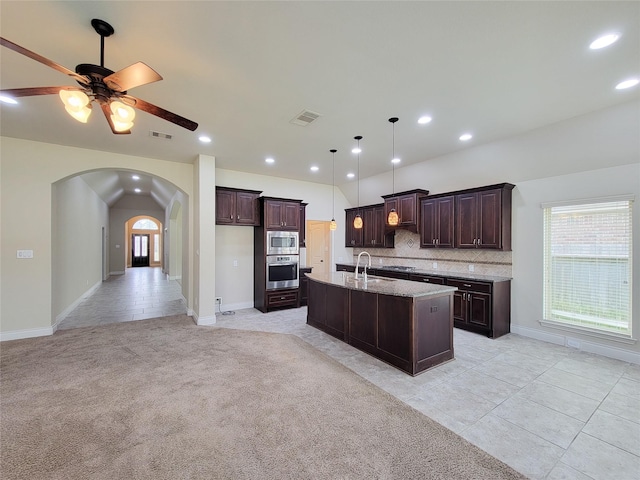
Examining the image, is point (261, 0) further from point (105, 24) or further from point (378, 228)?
point (378, 228)

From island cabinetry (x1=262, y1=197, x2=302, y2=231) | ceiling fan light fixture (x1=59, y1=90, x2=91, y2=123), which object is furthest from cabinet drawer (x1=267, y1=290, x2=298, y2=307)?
ceiling fan light fixture (x1=59, y1=90, x2=91, y2=123)

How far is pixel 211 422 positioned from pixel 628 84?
17.1ft

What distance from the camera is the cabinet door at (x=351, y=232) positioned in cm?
774

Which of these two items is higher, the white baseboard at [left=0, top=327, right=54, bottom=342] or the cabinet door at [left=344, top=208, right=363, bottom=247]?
the cabinet door at [left=344, top=208, right=363, bottom=247]

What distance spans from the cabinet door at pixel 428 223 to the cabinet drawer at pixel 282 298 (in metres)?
3.09

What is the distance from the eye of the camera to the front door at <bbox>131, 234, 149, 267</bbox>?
54.2 feet

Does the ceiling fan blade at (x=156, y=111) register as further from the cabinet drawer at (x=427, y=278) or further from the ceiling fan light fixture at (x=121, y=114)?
the cabinet drawer at (x=427, y=278)

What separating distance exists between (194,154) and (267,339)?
141 inches

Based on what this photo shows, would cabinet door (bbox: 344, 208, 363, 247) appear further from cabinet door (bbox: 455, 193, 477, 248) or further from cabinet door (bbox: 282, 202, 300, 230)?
cabinet door (bbox: 455, 193, 477, 248)

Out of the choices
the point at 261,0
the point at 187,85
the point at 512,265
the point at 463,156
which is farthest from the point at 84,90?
the point at 512,265

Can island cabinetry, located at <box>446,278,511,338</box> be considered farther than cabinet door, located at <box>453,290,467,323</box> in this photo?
No

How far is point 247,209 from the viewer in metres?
6.07

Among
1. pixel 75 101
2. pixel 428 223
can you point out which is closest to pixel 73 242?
pixel 75 101

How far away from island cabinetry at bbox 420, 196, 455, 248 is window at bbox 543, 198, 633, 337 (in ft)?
4.74
